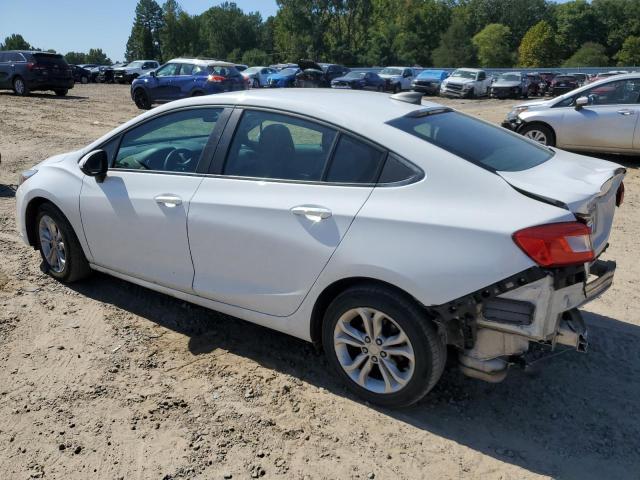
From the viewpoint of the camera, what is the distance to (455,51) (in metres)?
76.2

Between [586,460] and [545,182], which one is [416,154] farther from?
[586,460]

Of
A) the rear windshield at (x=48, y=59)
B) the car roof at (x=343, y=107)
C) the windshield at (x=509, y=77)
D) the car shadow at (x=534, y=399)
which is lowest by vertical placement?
the car shadow at (x=534, y=399)

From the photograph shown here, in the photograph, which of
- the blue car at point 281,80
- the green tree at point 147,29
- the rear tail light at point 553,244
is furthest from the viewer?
the green tree at point 147,29

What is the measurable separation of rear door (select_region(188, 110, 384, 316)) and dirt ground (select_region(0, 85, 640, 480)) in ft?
1.69

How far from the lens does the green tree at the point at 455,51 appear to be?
75500mm

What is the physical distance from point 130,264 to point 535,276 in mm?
2744

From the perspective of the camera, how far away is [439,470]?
8.86 feet

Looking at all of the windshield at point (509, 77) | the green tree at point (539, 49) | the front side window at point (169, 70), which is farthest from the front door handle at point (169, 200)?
the green tree at point (539, 49)

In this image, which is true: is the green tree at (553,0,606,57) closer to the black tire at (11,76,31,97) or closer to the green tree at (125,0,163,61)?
the green tree at (125,0,163,61)

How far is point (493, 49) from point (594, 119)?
→ 7502 cm

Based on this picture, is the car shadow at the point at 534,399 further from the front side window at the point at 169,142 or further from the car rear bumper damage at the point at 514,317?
the front side window at the point at 169,142

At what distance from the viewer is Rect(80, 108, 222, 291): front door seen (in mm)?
3662

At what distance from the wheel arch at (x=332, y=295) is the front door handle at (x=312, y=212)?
1.16 ft

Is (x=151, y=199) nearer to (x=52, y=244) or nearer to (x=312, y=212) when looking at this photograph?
(x=312, y=212)
